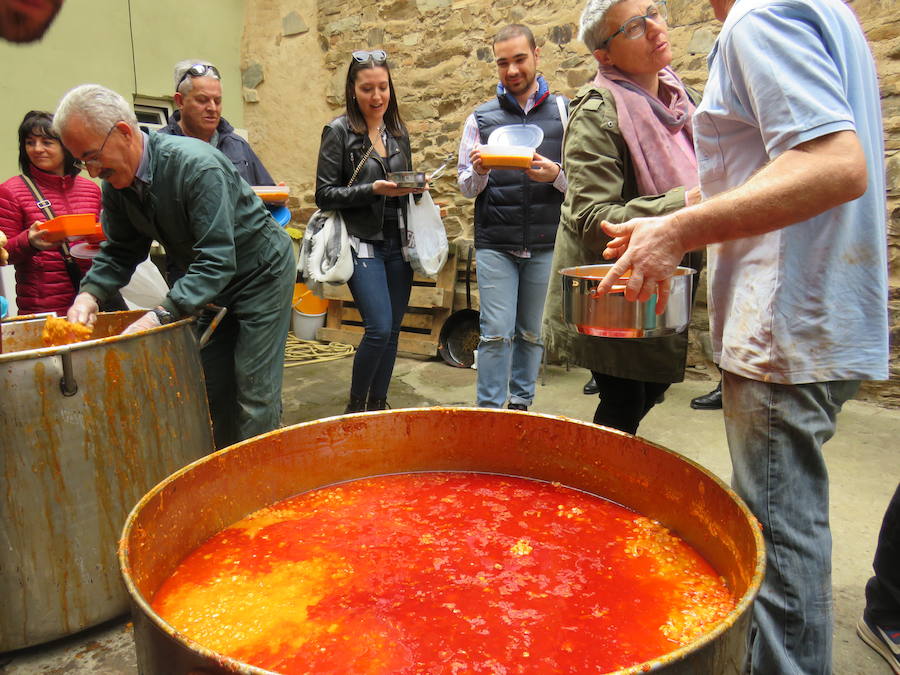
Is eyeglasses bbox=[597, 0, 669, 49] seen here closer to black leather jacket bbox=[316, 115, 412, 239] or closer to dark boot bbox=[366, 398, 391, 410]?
black leather jacket bbox=[316, 115, 412, 239]

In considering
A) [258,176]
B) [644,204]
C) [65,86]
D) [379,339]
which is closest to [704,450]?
[379,339]

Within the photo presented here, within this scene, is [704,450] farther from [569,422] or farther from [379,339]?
[569,422]

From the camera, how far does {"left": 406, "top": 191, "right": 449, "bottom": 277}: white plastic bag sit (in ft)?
11.8

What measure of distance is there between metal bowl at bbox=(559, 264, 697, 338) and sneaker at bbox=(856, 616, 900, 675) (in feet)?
4.11

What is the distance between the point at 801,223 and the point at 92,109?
2111 millimetres

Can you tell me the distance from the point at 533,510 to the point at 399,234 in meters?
2.64

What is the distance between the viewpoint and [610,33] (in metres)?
1.85

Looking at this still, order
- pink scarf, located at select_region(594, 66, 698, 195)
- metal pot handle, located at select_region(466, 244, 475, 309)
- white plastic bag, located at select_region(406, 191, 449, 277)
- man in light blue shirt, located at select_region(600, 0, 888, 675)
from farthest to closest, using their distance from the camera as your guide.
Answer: metal pot handle, located at select_region(466, 244, 475, 309), white plastic bag, located at select_region(406, 191, 449, 277), pink scarf, located at select_region(594, 66, 698, 195), man in light blue shirt, located at select_region(600, 0, 888, 675)

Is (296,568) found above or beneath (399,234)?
beneath

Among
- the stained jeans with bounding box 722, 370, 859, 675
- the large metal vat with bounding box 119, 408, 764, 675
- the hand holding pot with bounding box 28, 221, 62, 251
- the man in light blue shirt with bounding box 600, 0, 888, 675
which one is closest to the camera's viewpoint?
the large metal vat with bounding box 119, 408, 764, 675

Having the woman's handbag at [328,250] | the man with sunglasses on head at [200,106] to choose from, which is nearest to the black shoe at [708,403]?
the woman's handbag at [328,250]

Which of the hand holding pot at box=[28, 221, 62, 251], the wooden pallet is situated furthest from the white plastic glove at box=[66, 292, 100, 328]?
the wooden pallet

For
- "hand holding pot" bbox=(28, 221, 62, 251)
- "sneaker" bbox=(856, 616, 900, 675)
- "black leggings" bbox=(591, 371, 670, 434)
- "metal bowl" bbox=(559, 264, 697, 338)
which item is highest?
"hand holding pot" bbox=(28, 221, 62, 251)

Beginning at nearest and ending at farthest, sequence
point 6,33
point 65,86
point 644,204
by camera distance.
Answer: point 644,204
point 6,33
point 65,86
